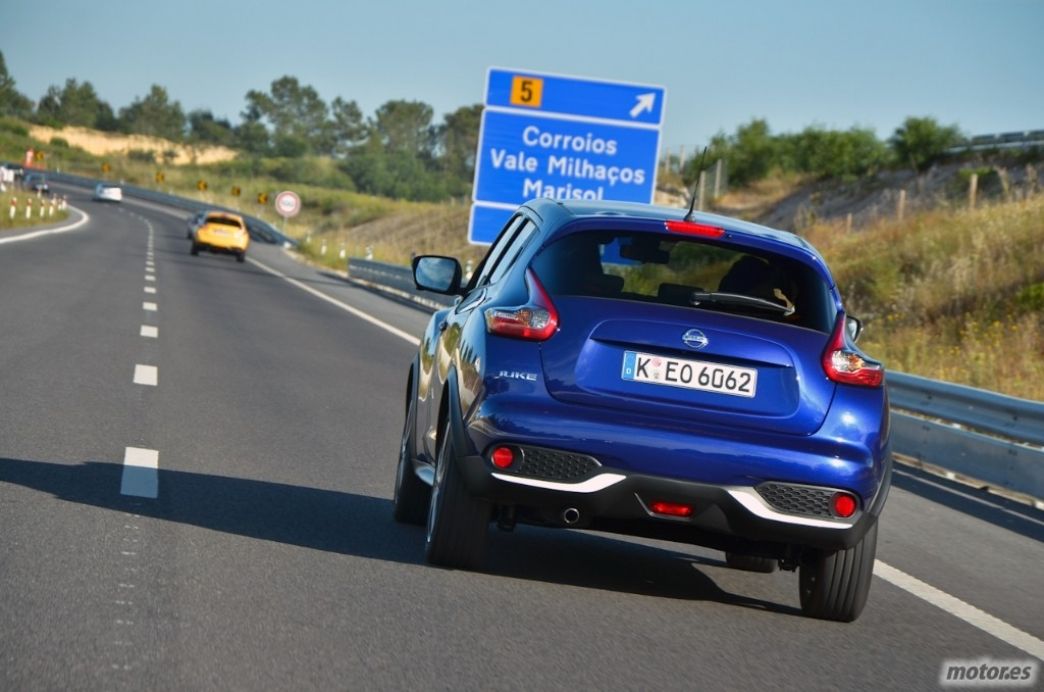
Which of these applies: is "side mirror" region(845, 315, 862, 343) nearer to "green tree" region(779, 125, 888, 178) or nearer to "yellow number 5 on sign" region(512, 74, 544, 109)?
"yellow number 5 on sign" region(512, 74, 544, 109)

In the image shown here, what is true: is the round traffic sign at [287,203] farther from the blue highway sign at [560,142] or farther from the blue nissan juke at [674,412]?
the blue nissan juke at [674,412]

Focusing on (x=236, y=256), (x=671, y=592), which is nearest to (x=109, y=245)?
(x=236, y=256)

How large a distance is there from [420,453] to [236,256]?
43598 mm

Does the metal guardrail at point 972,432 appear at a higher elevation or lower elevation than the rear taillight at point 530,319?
lower

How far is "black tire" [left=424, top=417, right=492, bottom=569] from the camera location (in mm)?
6734

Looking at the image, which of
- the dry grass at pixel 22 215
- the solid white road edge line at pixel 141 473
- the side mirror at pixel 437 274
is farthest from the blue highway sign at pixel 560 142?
the side mirror at pixel 437 274

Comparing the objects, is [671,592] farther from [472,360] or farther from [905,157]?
[905,157]

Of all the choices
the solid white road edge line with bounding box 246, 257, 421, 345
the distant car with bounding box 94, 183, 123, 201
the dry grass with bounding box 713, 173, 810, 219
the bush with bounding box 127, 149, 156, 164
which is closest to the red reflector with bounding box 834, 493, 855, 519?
the solid white road edge line with bounding box 246, 257, 421, 345

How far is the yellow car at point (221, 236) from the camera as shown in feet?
160

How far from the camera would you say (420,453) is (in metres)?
7.88

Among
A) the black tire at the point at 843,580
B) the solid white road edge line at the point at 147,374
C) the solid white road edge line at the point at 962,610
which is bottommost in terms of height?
the solid white road edge line at the point at 147,374

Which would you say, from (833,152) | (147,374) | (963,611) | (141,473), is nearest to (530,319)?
(963,611)

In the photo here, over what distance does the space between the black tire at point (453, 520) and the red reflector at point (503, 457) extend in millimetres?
239

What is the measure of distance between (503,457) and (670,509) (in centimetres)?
63
